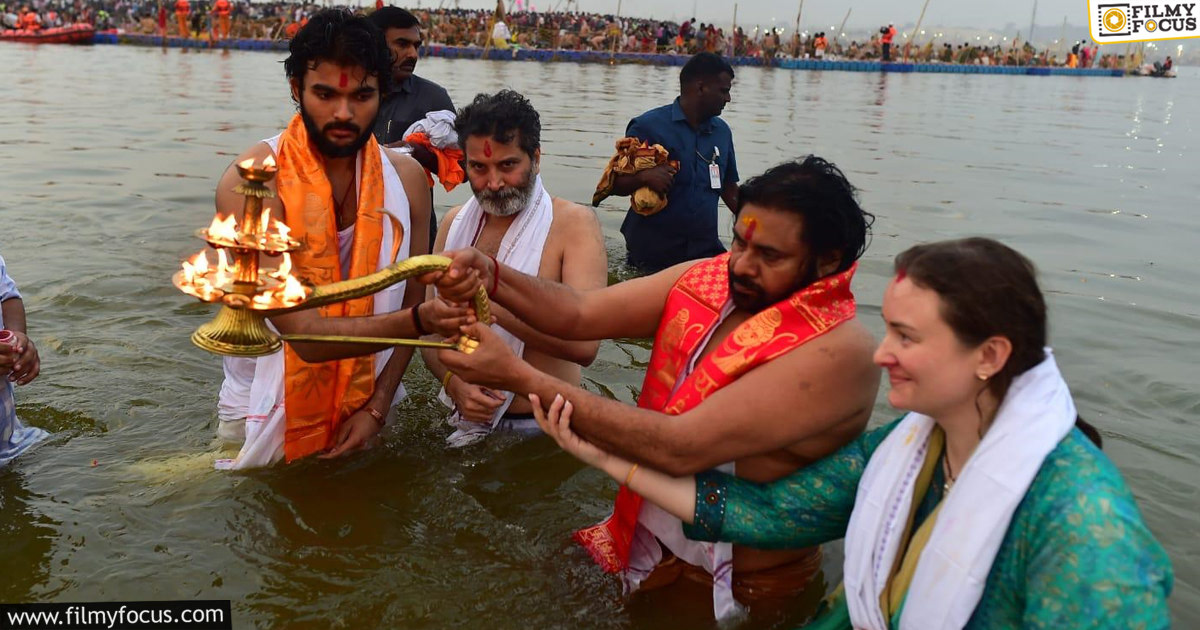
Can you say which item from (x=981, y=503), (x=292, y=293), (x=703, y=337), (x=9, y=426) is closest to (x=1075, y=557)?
(x=981, y=503)

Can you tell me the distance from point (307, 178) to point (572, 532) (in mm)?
1636

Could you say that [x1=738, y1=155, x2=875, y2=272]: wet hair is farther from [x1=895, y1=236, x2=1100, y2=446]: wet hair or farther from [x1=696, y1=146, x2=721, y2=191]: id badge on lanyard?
[x1=696, y1=146, x2=721, y2=191]: id badge on lanyard

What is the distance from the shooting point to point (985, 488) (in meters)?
2.01

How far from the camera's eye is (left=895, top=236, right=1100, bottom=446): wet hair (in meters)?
2.03

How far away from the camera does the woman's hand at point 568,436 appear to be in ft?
8.64

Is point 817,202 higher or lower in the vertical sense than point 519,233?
higher

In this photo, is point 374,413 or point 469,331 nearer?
point 469,331

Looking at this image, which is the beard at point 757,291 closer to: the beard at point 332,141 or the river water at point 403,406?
the river water at point 403,406

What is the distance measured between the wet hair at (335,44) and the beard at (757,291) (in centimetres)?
149

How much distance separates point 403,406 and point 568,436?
7.77 ft

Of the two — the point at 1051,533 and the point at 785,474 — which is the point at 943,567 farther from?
the point at 785,474

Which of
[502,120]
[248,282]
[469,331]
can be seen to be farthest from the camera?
[502,120]

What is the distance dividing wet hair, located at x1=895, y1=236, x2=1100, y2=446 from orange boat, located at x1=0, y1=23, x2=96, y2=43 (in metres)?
33.3

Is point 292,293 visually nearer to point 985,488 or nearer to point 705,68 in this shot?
point 985,488
